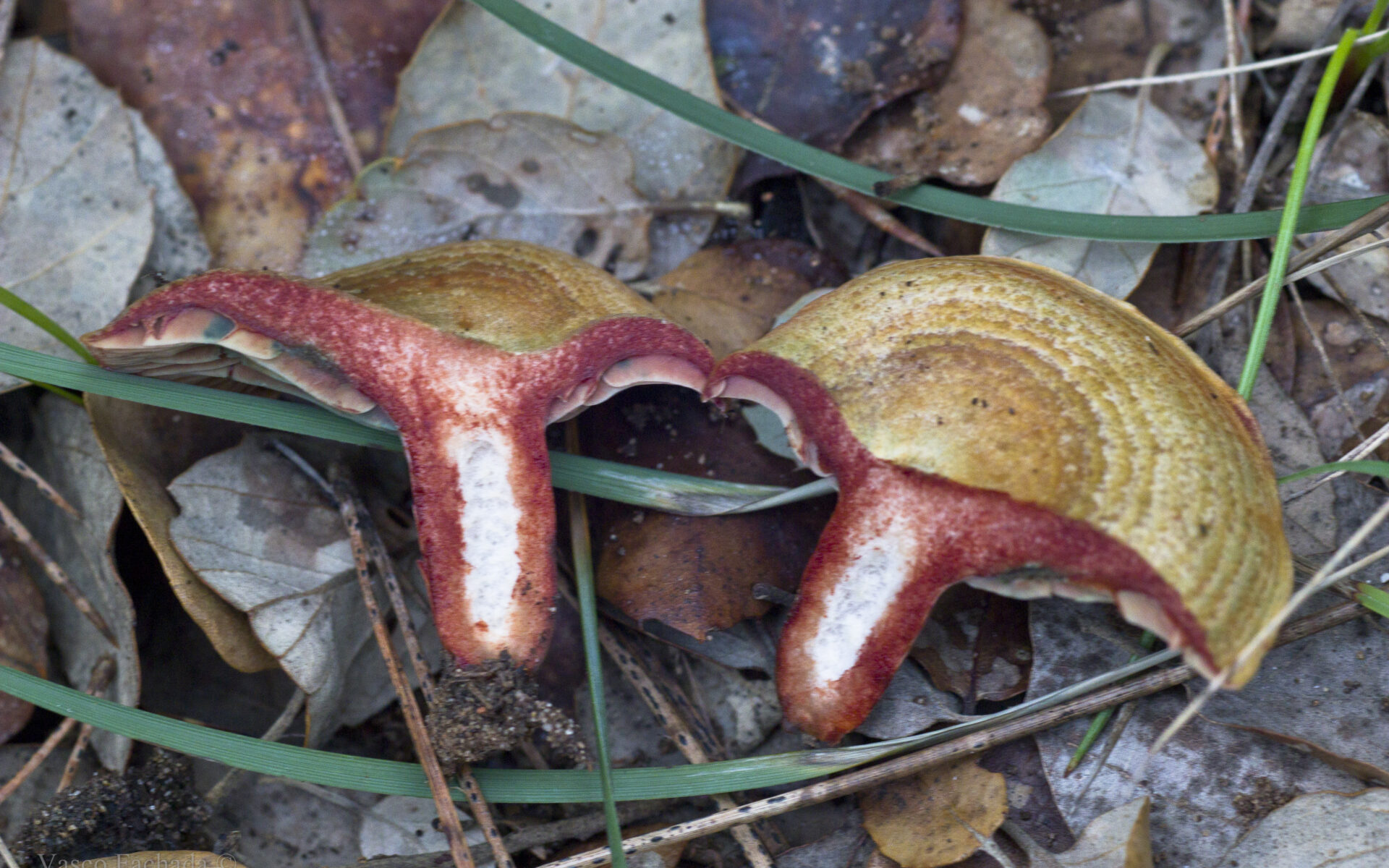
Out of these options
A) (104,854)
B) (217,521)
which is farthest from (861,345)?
(104,854)

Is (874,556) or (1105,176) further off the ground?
(1105,176)

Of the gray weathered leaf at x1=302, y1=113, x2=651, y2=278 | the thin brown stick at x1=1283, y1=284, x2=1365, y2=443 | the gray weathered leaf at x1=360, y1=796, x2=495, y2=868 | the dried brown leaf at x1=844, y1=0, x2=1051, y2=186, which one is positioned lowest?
the gray weathered leaf at x1=360, y1=796, x2=495, y2=868

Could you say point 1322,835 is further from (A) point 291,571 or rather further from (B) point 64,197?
(B) point 64,197

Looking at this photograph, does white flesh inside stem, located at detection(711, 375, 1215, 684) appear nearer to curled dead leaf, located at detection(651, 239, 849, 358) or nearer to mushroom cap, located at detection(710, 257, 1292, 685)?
mushroom cap, located at detection(710, 257, 1292, 685)

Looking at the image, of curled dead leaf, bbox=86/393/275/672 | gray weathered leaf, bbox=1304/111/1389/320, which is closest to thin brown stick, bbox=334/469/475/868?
curled dead leaf, bbox=86/393/275/672

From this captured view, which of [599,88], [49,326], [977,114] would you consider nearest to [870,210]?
[977,114]

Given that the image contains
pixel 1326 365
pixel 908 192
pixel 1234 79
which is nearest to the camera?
pixel 1326 365
